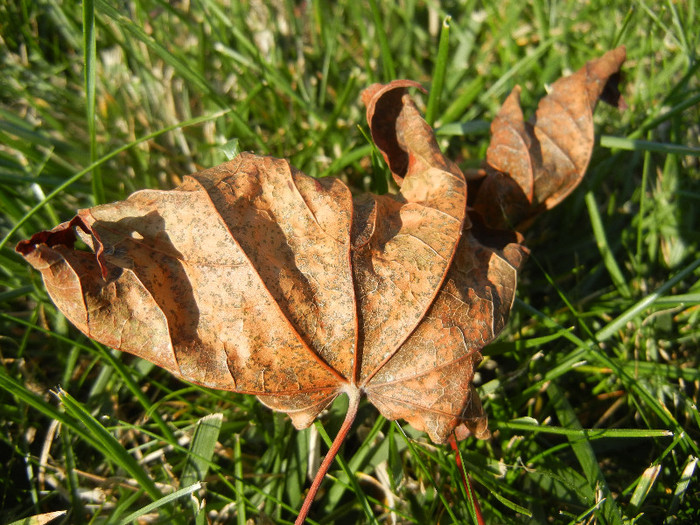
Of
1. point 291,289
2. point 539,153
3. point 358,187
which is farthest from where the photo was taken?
point 358,187

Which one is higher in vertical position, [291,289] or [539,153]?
[539,153]

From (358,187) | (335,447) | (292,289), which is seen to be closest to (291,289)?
(292,289)

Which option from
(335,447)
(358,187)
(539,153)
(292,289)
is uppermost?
(539,153)

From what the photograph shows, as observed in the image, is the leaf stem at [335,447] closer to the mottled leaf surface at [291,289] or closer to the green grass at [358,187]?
the mottled leaf surface at [291,289]

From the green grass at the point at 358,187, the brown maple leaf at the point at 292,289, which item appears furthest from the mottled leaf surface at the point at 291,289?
the green grass at the point at 358,187

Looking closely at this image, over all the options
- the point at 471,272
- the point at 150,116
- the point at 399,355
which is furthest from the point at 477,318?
the point at 150,116

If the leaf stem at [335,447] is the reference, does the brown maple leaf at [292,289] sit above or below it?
above

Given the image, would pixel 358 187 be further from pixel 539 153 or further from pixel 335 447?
pixel 335 447

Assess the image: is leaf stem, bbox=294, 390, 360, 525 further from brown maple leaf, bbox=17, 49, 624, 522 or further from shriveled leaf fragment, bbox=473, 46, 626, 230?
shriveled leaf fragment, bbox=473, 46, 626, 230
